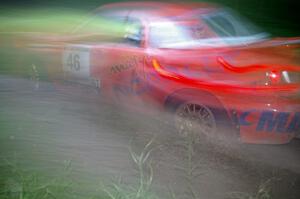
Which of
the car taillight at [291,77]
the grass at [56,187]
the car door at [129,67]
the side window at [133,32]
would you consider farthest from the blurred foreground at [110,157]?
the side window at [133,32]

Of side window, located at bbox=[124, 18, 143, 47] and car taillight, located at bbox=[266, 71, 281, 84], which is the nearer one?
car taillight, located at bbox=[266, 71, 281, 84]

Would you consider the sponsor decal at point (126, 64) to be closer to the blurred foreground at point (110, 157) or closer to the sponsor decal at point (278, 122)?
the blurred foreground at point (110, 157)

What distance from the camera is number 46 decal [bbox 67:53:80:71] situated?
686 cm

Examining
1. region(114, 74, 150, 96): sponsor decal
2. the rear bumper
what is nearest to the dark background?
region(114, 74, 150, 96): sponsor decal

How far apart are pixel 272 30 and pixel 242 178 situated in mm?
10527

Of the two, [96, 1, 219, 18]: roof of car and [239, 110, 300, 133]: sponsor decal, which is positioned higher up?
[96, 1, 219, 18]: roof of car

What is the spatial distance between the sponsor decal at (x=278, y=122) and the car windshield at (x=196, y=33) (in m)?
1.14

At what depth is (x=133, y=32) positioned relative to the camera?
6.50 m

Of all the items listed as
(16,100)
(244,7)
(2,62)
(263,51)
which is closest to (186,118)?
(263,51)

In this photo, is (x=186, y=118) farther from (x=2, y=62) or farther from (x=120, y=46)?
(x=2, y=62)

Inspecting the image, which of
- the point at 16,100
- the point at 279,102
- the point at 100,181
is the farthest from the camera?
the point at 16,100

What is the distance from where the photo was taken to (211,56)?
18.2 feet

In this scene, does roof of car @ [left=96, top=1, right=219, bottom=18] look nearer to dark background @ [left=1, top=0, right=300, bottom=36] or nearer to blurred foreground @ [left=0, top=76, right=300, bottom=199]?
blurred foreground @ [left=0, top=76, right=300, bottom=199]

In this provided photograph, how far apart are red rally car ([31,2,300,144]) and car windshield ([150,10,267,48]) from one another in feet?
0.04
